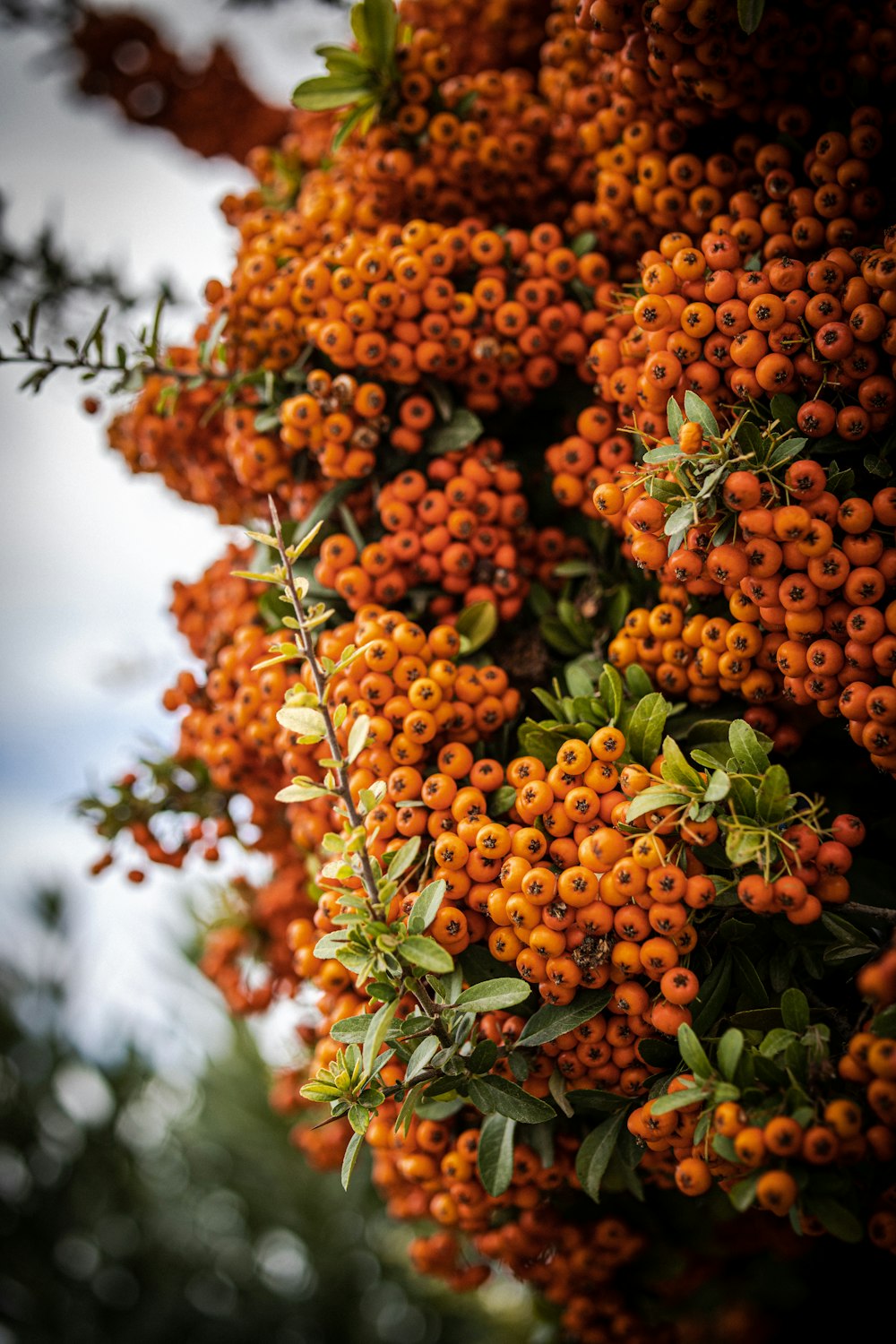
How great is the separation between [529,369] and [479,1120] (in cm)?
152

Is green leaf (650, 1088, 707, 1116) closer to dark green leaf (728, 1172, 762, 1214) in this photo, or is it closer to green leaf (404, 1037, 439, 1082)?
dark green leaf (728, 1172, 762, 1214)

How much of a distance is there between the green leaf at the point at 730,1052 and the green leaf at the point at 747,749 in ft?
1.23

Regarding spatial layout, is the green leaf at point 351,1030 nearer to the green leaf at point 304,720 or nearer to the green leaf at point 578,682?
the green leaf at point 304,720

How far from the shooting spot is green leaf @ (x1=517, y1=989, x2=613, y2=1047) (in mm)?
1329

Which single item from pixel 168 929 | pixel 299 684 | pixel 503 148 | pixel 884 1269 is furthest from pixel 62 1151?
pixel 503 148

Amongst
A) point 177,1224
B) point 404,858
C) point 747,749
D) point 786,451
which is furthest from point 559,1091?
point 177,1224

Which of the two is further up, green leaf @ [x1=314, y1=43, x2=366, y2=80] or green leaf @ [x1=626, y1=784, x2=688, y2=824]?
green leaf @ [x1=314, y1=43, x2=366, y2=80]

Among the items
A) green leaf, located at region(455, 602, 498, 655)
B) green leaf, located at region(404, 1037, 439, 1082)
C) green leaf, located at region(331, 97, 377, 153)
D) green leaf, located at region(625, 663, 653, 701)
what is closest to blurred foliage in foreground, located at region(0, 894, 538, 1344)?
green leaf, located at region(404, 1037, 439, 1082)

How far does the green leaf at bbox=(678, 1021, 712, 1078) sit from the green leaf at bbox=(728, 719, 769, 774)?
1.26 ft

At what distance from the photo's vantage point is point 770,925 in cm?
142

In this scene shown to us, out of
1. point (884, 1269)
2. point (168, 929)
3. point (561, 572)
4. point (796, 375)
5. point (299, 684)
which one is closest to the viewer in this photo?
point (299, 684)

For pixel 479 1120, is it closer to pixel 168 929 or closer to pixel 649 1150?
pixel 649 1150

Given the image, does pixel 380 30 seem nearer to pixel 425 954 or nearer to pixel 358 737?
pixel 358 737

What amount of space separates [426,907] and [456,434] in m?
0.96
